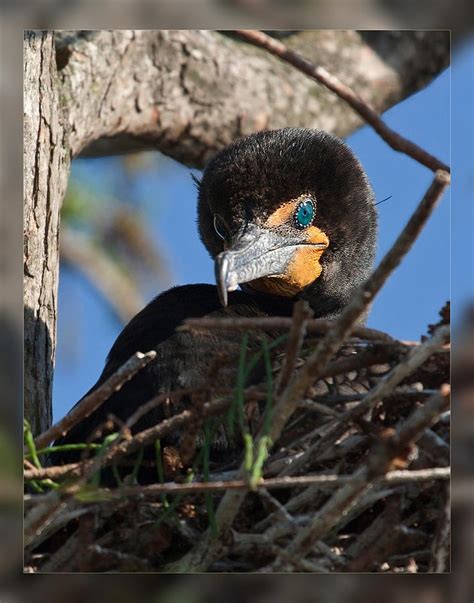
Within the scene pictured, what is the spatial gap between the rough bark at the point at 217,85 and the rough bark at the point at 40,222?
0.46 metres

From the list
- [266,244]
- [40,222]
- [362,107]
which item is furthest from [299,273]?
[362,107]

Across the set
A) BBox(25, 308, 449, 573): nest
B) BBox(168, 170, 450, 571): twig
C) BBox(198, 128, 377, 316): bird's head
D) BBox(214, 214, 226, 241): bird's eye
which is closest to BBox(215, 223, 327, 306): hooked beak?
BBox(198, 128, 377, 316): bird's head

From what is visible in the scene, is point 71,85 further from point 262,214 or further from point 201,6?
point 201,6

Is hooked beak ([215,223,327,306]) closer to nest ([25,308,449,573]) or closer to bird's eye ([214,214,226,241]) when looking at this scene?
bird's eye ([214,214,226,241])

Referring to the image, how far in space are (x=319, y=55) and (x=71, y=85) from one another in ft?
4.23

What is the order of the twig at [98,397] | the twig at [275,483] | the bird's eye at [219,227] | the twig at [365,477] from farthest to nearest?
the bird's eye at [219,227] < the twig at [98,397] < the twig at [275,483] < the twig at [365,477]

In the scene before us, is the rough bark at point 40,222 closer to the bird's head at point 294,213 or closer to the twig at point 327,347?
the bird's head at point 294,213

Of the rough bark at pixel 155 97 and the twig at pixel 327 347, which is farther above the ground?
the rough bark at pixel 155 97

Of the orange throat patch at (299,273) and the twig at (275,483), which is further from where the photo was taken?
the orange throat patch at (299,273)

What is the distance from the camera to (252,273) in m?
3.05

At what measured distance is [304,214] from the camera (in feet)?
10.9

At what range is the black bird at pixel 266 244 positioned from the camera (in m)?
2.84

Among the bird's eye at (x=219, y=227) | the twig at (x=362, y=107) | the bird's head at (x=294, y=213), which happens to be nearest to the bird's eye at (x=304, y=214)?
the bird's head at (x=294, y=213)

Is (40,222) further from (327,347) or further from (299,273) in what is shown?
(327,347)
